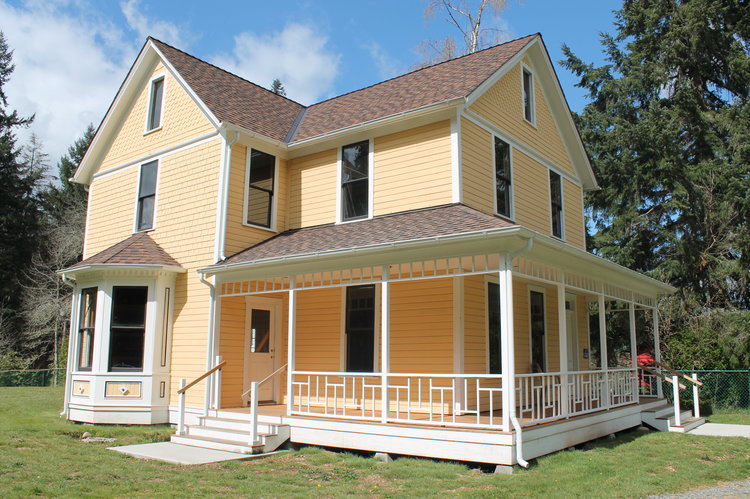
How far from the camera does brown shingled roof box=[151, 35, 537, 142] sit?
43.2 ft

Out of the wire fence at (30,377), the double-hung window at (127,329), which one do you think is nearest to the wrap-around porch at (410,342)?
the double-hung window at (127,329)

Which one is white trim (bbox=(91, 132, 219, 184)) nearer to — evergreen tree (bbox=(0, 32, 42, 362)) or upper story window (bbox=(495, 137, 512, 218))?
upper story window (bbox=(495, 137, 512, 218))

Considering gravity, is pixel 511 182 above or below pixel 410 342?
above

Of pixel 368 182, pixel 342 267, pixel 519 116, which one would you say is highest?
pixel 519 116

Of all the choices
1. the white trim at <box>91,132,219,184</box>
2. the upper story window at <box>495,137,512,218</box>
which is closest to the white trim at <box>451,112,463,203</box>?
the upper story window at <box>495,137,512,218</box>

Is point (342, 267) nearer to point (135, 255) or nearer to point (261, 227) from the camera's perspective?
point (261, 227)

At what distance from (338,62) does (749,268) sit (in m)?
17.0

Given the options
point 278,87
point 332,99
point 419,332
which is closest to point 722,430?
point 419,332

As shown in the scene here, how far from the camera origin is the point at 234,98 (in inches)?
604

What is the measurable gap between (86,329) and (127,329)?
48.2 inches

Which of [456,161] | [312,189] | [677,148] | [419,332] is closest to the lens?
[419,332]

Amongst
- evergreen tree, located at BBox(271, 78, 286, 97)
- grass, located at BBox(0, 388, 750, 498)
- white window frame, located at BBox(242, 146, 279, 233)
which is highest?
evergreen tree, located at BBox(271, 78, 286, 97)

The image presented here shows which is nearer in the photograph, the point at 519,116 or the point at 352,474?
the point at 352,474

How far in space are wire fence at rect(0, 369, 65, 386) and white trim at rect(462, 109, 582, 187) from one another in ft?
71.3
